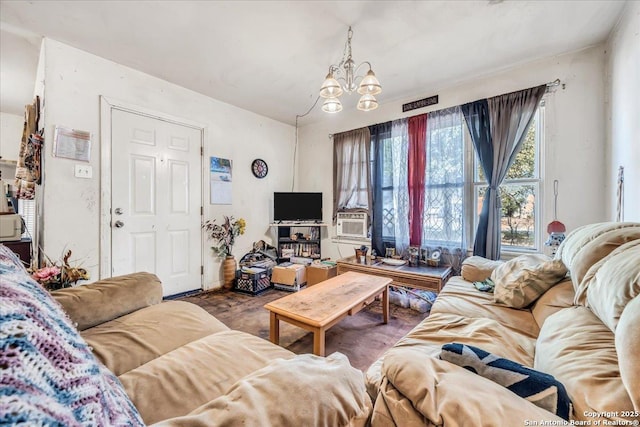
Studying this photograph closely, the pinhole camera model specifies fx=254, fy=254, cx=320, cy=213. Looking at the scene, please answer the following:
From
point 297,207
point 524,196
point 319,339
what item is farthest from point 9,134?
point 524,196

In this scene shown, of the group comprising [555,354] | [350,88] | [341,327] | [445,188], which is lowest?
[341,327]

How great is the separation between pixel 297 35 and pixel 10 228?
9.09 ft

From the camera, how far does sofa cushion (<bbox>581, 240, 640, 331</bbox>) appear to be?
0.79m

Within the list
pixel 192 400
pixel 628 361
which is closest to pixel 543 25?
pixel 628 361

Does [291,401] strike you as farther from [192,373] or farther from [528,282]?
[528,282]

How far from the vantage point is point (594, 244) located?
121 centimetres

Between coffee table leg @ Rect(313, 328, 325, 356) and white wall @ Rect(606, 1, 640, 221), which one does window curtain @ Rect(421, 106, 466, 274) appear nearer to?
white wall @ Rect(606, 1, 640, 221)

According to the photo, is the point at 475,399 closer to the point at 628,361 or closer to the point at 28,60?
the point at 628,361

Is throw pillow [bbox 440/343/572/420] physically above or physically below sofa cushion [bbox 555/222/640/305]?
below

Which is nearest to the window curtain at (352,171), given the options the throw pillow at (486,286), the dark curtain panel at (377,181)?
the dark curtain panel at (377,181)

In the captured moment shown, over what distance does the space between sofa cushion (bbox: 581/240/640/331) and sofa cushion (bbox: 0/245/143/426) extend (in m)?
1.32

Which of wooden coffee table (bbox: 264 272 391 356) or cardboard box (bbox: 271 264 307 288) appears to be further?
cardboard box (bbox: 271 264 307 288)

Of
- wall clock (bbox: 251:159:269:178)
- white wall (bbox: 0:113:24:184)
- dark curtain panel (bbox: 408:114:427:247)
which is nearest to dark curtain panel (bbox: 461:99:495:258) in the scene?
dark curtain panel (bbox: 408:114:427:247)

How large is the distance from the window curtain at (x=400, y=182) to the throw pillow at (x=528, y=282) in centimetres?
145
